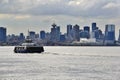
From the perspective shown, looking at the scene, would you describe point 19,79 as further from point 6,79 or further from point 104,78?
point 104,78

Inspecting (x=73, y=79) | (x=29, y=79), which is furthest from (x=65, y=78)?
(x=29, y=79)

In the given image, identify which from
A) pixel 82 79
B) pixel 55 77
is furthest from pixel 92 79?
pixel 55 77

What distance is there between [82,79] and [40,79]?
32.5 ft

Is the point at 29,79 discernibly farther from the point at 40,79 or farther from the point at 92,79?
the point at 92,79

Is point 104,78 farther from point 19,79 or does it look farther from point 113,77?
point 19,79

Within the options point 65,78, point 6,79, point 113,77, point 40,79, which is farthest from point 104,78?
point 6,79

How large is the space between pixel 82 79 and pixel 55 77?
24.4ft

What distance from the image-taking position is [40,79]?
96.4m

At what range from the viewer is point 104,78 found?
325 ft

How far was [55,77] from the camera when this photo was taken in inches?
3947

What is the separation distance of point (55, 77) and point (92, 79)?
9707 mm

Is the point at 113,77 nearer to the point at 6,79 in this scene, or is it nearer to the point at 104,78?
the point at 104,78

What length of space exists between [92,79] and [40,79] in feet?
40.1

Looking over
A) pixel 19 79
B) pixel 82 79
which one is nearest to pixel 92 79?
pixel 82 79
